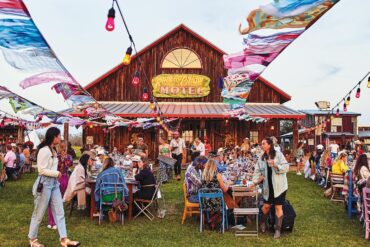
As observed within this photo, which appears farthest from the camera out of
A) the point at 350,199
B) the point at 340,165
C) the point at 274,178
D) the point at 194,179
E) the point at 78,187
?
the point at 340,165

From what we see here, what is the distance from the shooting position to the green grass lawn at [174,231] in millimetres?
5895

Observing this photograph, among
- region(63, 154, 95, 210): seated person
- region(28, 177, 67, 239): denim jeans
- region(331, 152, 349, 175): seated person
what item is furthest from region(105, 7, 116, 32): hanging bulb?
region(331, 152, 349, 175): seated person

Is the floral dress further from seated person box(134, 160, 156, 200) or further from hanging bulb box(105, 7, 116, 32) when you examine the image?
hanging bulb box(105, 7, 116, 32)

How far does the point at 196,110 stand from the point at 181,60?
4044 mm

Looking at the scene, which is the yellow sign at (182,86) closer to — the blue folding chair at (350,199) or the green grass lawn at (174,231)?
the green grass lawn at (174,231)

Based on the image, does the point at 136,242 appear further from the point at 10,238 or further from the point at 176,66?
the point at 176,66

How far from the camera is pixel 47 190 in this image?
5211mm

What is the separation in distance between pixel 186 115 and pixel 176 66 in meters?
4.64

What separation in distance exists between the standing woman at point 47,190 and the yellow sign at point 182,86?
1633cm

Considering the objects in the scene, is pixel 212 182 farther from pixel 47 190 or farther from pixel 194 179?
pixel 47 190

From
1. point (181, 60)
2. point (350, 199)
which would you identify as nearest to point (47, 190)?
point (350, 199)

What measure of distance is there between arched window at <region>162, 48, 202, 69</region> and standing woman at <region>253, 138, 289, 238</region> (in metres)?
16.0

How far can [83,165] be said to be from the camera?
7613mm

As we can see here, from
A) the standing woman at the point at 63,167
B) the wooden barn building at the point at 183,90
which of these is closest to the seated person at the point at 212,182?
the standing woman at the point at 63,167
